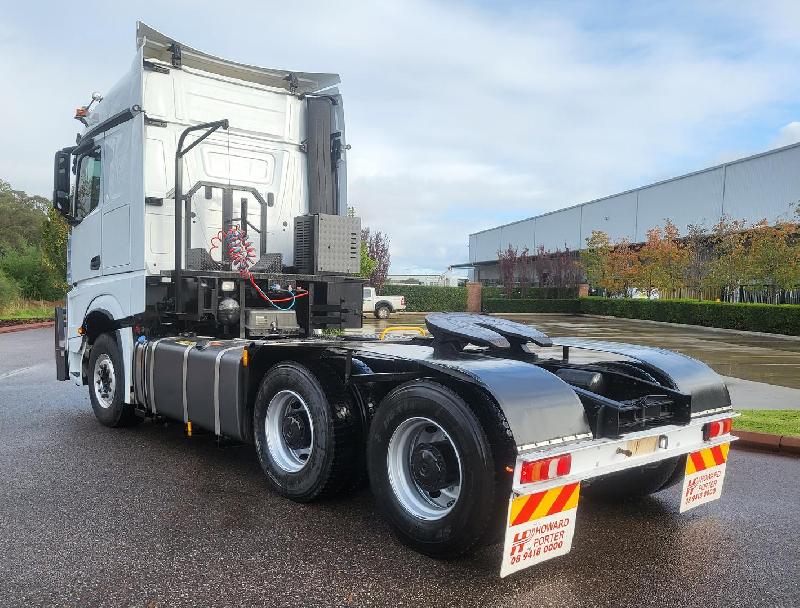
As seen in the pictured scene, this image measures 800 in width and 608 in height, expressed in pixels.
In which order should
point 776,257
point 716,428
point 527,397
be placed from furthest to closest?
point 776,257, point 716,428, point 527,397

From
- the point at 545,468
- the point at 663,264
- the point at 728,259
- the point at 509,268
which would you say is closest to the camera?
the point at 545,468

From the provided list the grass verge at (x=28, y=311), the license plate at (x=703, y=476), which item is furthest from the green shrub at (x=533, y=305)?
the license plate at (x=703, y=476)

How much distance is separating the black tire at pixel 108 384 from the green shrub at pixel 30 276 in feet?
95.2

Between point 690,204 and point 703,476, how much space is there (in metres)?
39.4

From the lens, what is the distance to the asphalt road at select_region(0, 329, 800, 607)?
11.1ft

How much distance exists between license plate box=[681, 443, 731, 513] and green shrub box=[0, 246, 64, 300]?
34235 mm

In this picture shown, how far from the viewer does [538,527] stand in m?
3.33

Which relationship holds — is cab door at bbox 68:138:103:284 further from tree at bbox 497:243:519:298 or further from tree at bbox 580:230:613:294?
tree at bbox 497:243:519:298

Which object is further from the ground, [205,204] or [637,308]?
[205,204]

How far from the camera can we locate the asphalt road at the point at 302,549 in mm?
3373

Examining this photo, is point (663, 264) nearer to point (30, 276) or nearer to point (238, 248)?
point (238, 248)

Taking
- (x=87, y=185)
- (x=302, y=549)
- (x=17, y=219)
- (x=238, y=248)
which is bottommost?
(x=302, y=549)

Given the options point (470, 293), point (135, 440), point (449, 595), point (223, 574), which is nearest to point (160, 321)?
point (135, 440)

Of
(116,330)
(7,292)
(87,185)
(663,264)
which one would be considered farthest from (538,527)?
(663,264)
